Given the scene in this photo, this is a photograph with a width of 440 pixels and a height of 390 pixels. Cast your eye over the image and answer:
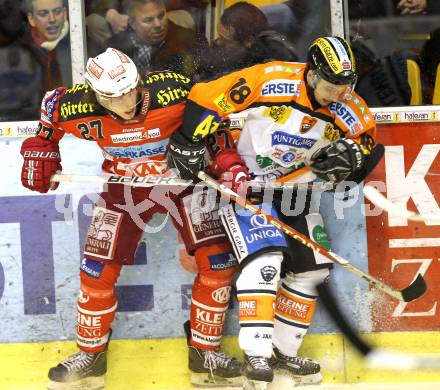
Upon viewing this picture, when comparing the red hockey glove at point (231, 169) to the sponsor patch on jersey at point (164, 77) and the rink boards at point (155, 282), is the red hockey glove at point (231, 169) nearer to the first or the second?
the sponsor patch on jersey at point (164, 77)

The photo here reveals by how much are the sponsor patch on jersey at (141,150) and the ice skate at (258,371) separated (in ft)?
3.30

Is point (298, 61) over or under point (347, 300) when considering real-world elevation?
over

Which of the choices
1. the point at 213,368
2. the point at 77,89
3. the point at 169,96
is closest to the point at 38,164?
the point at 77,89

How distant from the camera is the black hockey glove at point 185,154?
14.6 ft

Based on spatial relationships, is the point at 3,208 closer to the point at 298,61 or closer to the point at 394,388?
the point at 298,61

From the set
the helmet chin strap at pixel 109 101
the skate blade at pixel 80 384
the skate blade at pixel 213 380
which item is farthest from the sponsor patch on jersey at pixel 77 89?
the skate blade at pixel 213 380

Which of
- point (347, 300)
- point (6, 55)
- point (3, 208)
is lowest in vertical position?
point (347, 300)

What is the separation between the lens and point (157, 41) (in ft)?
16.0

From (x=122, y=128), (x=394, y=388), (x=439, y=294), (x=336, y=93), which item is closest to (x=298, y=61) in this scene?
(x=336, y=93)

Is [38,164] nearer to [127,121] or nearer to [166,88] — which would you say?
[127,121]

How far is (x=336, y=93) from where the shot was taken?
434 cm

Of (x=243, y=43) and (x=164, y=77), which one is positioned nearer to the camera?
(x=164, y=77)

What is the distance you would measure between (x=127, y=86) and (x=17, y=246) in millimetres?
1144

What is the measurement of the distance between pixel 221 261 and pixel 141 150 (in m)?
0.62
